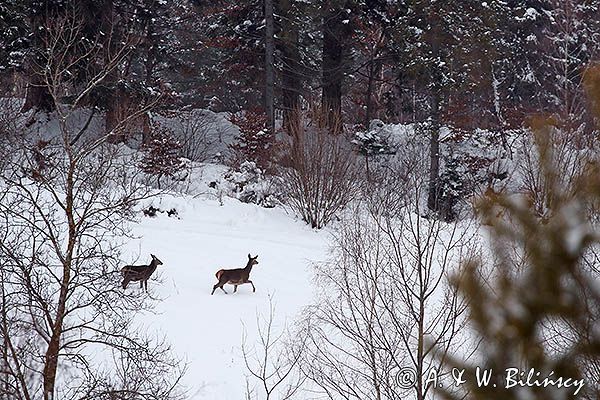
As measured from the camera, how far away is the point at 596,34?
1010 inches

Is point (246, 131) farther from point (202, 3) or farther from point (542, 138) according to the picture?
point (542, 138)

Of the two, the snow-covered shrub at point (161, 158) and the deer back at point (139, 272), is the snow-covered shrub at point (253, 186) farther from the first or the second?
the deer back at point (139, 272)

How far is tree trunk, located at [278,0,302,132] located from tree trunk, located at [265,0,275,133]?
0.42 metres

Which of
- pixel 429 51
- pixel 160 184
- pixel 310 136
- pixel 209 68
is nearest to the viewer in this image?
pixel 310 136

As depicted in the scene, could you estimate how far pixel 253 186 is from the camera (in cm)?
1889

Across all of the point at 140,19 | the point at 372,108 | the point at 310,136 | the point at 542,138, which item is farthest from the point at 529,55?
the point at 542,138

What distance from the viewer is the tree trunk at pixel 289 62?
2214 centimetres

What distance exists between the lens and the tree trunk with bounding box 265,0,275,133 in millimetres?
22172

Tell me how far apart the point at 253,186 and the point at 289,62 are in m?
7.74

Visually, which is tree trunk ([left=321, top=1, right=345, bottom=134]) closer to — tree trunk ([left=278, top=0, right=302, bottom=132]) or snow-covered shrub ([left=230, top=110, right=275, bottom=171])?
tree trunk ([left=278, top=0, right=302, bottom=132])

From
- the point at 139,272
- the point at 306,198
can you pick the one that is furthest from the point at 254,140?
the point at 139,272

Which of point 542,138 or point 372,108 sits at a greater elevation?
point 372,108

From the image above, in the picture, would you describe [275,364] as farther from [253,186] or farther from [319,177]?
[253,186]

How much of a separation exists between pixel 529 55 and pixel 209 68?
14243 millimetres
